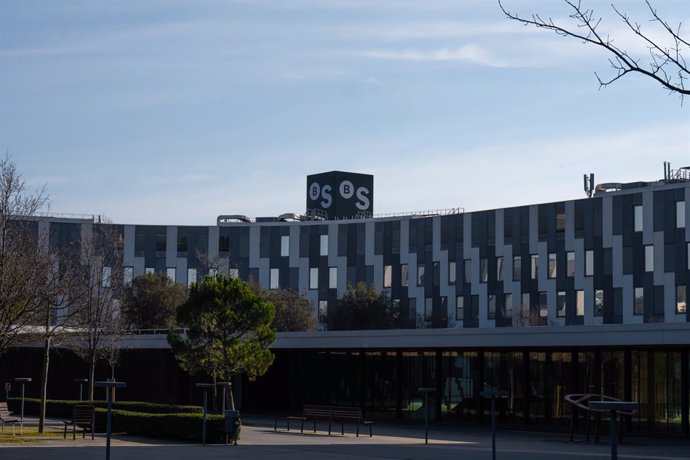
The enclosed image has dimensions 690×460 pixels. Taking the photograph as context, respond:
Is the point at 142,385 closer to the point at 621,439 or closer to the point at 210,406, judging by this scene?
the point at 210,406

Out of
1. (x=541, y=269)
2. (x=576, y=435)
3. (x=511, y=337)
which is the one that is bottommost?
(x=576, y=435)

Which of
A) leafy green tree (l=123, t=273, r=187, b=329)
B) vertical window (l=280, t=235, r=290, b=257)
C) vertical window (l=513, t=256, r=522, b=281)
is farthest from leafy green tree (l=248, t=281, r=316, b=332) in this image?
vertical window (l=513, t=256, r=522, b=281)

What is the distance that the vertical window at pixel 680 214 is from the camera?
66188 millimetres

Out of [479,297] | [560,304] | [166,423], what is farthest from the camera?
[479,297]

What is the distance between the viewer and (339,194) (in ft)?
317

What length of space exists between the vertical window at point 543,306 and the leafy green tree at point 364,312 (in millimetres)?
10238

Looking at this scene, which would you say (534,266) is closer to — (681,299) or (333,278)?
(681,299)

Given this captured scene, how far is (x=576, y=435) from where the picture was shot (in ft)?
134

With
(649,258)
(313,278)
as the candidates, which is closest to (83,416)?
(649,258)

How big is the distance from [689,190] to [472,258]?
1643 cm

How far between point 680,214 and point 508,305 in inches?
539

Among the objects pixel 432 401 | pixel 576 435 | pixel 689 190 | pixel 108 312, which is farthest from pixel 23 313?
pixel 689 190

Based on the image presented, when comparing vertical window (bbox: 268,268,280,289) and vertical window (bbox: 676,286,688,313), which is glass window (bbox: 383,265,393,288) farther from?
vertical window (bbox: 676,286,688,313)

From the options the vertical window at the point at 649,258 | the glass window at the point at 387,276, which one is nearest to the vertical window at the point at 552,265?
the vertical window at the point at 649,258
